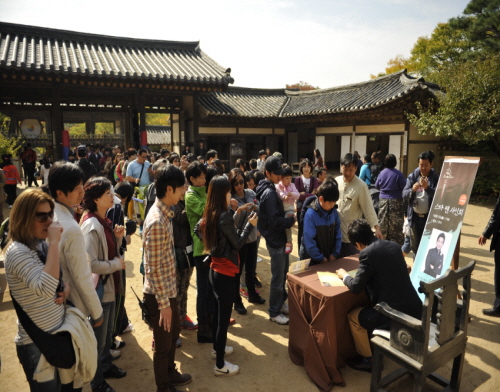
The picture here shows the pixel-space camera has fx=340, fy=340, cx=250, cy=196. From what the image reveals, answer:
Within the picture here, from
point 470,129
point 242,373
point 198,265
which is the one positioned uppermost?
point 470,129

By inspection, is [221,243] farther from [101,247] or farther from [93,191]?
[93,191]

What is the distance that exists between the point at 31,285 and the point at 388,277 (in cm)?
254

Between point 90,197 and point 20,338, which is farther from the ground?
point 90,197

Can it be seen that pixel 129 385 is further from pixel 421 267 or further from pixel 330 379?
pixel 421 267

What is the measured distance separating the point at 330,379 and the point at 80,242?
2350 mm

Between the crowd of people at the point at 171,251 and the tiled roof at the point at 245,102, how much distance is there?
33.5 ft

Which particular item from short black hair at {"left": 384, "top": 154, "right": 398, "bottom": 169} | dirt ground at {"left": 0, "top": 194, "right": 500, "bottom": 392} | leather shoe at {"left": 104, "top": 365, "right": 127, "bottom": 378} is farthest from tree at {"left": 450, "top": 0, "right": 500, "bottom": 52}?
leather shoe at {"left": 104, "top": 365, "right": 127, "bottom": 378}

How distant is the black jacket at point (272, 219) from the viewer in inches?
152

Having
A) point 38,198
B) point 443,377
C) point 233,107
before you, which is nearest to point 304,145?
point 233,107

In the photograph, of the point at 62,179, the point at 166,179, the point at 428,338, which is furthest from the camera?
the point at 166,179

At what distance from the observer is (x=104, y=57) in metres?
11.9

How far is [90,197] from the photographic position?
2682 mm

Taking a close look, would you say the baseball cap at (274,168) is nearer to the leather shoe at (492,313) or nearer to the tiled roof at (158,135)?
the leather shoe at (492,313)

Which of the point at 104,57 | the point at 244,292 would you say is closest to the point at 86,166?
the point at 244,292
